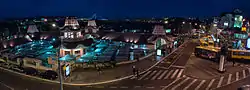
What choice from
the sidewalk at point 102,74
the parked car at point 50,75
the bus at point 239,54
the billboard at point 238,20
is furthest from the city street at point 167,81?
the billboard at point 238,20

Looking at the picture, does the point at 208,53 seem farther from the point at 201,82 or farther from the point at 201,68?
the point at 201,82

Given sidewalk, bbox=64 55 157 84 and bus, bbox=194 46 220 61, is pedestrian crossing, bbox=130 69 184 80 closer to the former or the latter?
sidewalk, bbox=64 55 157 84

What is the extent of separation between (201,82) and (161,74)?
6.36 m

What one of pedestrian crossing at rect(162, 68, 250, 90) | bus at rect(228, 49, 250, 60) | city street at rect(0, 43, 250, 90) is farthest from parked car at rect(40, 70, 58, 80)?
bus at rect(228, 49, 250, 60)

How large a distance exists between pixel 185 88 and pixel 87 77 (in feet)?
47.5

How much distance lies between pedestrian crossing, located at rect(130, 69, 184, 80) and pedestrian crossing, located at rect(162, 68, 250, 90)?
1583mm

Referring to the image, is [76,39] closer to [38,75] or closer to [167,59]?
[38,75]

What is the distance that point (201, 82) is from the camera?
88.8ft

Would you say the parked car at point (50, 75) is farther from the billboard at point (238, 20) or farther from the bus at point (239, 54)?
the billboard at point (238, 20)

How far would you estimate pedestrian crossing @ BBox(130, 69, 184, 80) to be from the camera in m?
29.1

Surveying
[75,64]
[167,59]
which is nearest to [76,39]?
[75,64]

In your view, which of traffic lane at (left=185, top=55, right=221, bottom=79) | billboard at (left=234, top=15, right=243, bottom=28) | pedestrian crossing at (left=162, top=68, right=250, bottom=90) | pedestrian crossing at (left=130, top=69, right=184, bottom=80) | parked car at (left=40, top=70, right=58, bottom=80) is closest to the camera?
pedestrian crossing at (left=162, top=68, right=250, bottom=90)

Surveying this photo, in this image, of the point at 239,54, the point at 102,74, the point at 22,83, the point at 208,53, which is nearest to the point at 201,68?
the point at 208,53

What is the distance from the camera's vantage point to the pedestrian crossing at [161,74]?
2910cm
